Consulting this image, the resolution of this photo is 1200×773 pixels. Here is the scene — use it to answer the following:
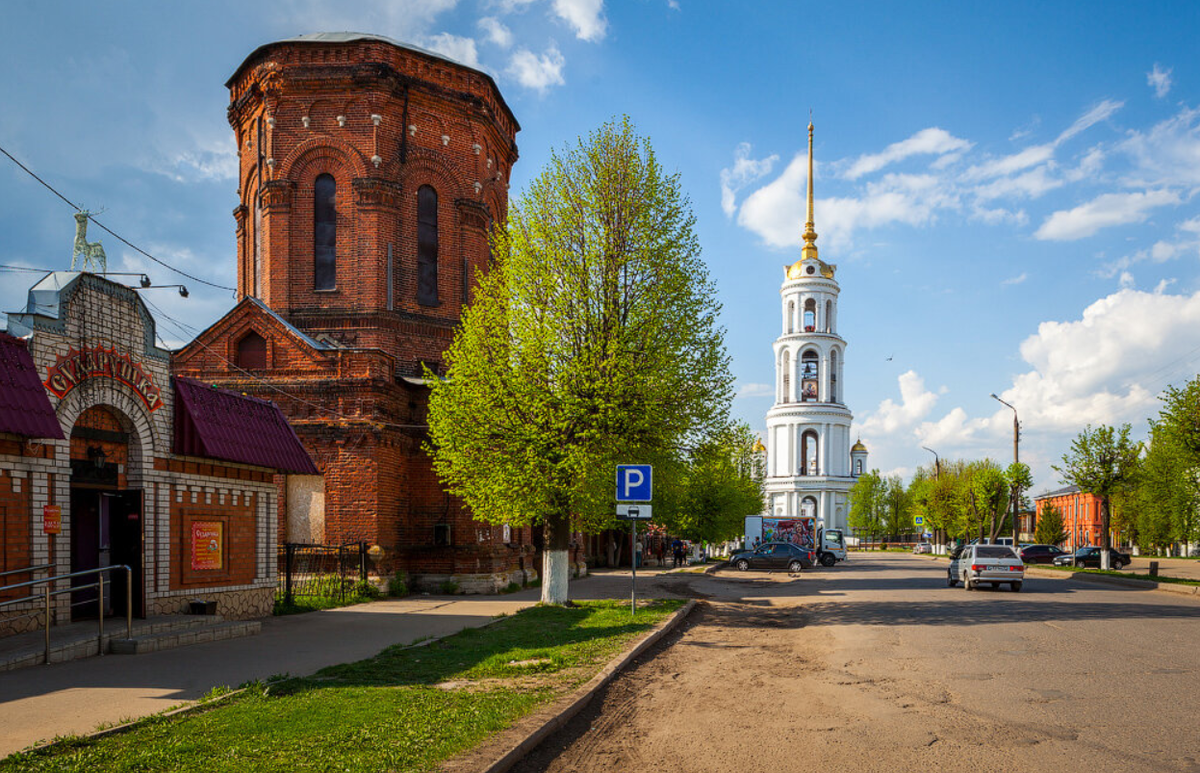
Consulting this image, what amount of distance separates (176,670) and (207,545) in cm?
558

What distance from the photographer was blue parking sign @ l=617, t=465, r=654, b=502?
16.0 meters

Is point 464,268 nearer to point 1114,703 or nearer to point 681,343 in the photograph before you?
point 681,343

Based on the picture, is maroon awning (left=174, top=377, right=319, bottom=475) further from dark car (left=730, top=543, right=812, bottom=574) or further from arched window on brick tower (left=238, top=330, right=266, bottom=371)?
dark car (left=730, top=543, right=812, bottom=574)

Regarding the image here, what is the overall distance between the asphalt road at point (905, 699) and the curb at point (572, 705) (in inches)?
4.4

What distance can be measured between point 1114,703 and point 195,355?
908 inches

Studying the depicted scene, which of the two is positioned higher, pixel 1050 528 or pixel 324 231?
pixel 324 231

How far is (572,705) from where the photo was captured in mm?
8055

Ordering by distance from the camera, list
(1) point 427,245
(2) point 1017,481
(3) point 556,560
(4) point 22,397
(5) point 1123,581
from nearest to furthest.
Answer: (4) point 22,397, (3) point 556,560, (1) point 427,245, (5) point 1123,581, (2) point 1017,481

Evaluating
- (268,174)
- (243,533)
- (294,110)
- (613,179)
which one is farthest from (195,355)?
(613,179)

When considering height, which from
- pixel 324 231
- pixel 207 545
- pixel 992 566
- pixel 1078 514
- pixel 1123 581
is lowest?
pixel 1078 514

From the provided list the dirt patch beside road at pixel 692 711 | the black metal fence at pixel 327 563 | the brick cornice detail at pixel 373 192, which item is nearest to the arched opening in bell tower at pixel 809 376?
the brick cornice detail at pixel 373 192

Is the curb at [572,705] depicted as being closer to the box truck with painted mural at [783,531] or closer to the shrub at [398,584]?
the shrub at [398,584]

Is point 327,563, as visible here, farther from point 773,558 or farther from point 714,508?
point 714,508

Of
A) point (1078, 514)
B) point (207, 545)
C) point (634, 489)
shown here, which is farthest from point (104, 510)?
point (1078, 514)
